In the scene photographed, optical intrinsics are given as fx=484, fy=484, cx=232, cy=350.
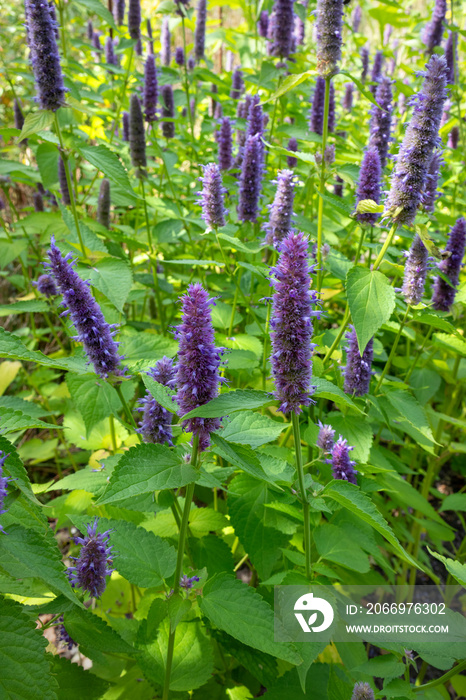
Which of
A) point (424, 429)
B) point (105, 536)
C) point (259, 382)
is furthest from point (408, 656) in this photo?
point (259, 382)

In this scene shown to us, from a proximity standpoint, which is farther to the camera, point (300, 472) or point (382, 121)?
point (382, 121)

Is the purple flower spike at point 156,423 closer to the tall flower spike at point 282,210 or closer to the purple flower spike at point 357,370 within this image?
the purple flower spike at point 357,370

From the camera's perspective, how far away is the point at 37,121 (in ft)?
8.47

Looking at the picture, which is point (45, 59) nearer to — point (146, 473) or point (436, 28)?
point (146, 473)

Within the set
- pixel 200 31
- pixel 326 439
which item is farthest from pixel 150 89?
pixel 326 439

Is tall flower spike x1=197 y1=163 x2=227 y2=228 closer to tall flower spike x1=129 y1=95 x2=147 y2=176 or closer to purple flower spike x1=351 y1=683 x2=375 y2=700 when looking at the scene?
tall flower spike x1=129 y1=95 x2=147 y2=176

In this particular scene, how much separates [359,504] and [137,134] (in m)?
3.30

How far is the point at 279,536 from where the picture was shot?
2291mm

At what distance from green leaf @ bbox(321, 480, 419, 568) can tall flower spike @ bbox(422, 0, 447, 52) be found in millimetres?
4701

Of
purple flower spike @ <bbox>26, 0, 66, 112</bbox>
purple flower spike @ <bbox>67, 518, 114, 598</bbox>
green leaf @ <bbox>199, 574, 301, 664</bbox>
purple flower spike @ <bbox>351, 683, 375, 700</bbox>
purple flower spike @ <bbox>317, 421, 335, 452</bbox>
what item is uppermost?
purple flower spike @ <bbox>26, 0, 66, 112</bbox>

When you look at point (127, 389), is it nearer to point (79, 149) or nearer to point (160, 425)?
point (160, 425)

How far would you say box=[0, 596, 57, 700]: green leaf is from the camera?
1174 mm

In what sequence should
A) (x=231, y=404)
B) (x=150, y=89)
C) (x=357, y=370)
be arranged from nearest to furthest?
(x=231, y=404) → (x=357, y=370) → (x=150, y=89)

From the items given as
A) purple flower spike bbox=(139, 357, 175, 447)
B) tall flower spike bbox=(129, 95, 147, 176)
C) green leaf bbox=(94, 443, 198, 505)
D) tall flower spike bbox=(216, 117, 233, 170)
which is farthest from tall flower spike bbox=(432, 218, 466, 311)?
tall flower spike bbox=(129, 95, 147, 176)
